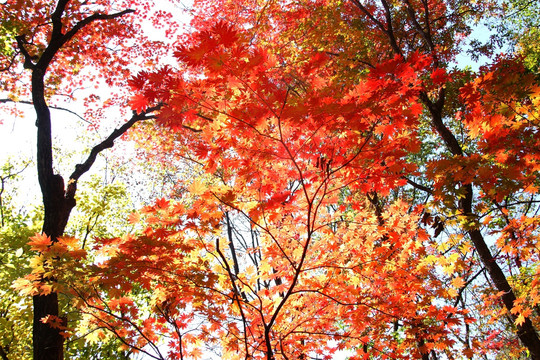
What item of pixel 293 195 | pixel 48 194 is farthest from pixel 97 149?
pixel 293 195

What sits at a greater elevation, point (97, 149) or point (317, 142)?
point (97, 149)

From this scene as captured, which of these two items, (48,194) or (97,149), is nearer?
(48,194)

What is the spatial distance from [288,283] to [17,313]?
6354 millimetres

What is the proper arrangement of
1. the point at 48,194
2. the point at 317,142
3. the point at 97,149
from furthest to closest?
the point at 97,149 < the point at 48,194 < the point at 317,142

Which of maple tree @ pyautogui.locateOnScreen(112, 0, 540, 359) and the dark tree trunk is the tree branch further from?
maple tree @ pyautogui.locateOnScreen(112, 0, 540, 359)

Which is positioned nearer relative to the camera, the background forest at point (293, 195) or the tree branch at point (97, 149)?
the background forest at point (293, 195)

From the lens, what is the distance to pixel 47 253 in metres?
2.69

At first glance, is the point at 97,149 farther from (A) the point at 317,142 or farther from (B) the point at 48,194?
(A) the point at 317,142

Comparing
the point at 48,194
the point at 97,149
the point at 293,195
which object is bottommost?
the point at 293,195

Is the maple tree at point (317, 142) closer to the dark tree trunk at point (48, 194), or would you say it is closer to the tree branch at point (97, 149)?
the dark tree trunk at point (48, 194)

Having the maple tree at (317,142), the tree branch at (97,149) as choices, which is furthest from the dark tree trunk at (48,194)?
the maple tree at (317,142)

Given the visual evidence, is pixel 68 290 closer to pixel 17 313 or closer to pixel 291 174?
pixel 291 174

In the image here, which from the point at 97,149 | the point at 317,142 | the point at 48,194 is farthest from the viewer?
the point at 97,149

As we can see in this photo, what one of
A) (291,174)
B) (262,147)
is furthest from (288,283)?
(262,147)
